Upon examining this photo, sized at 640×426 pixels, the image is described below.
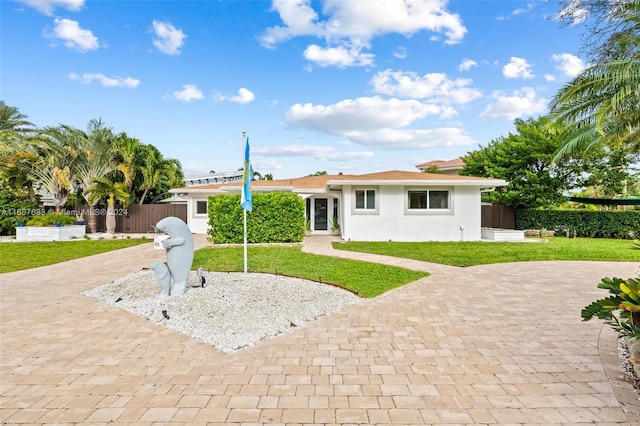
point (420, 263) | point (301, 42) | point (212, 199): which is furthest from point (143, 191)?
point (420, 263)

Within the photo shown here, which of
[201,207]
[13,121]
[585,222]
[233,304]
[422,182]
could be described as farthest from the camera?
[201,207]

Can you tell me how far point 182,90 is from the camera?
17031mm

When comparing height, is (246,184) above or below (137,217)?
above

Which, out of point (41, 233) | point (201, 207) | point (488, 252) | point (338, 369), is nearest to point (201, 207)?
point (201, 207)

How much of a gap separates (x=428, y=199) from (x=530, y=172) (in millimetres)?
7635

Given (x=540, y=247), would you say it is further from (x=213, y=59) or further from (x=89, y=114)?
(x=89, y=114)

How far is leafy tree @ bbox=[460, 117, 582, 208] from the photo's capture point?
62.6 ft

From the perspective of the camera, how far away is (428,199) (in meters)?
16.5

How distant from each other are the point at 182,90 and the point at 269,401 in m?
17.7

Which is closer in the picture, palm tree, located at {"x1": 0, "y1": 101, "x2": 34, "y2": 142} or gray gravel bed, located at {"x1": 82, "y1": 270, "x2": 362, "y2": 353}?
gray gravel bed, located at {"x1": 82, "y1": 270, "x2": 362, "y2": 353}

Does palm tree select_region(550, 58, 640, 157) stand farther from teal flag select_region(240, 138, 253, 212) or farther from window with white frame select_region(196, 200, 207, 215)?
window with white frame select_region(196, 200, 207, 215)

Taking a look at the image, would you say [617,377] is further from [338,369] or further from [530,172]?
[530,172]

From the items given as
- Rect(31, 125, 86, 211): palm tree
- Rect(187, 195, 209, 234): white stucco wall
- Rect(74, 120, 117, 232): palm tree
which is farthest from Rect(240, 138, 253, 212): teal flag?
Rect(31, 125, 86, 211): palm tree

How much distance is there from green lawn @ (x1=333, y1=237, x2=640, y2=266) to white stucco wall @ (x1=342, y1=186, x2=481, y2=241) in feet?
3.84
